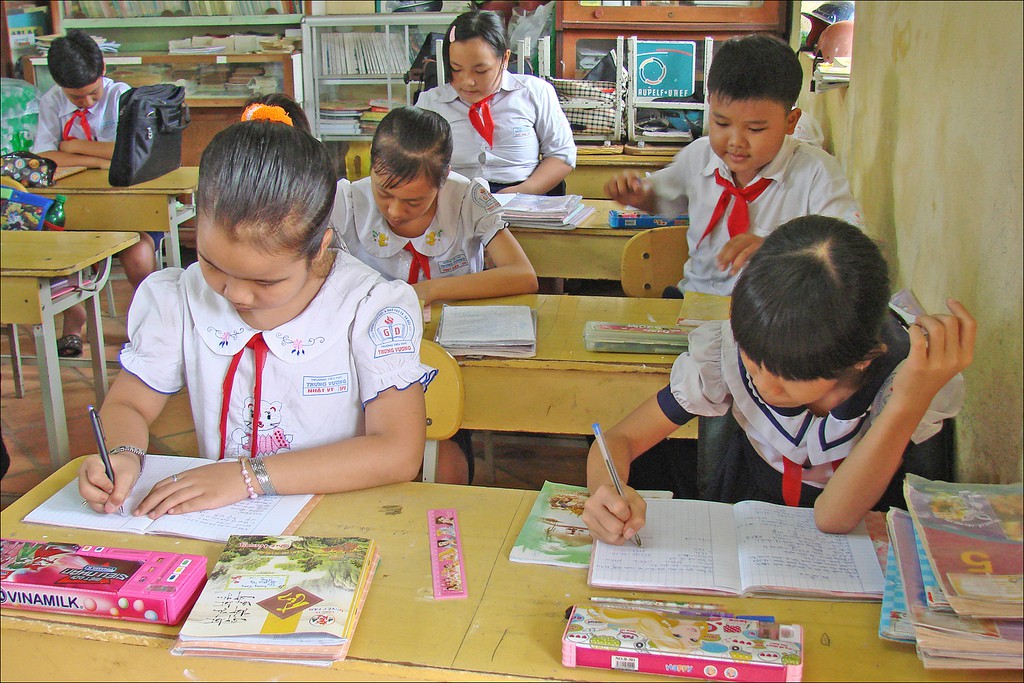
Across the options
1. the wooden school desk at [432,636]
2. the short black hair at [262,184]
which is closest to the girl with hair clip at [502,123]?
the short black hair at [262,184]

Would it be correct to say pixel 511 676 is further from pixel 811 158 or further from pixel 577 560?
pixel 811 158

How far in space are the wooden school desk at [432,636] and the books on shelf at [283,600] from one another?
17mm

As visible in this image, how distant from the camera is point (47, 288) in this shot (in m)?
2.53

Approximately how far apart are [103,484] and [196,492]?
0.39ft

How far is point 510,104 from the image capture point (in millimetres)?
3812

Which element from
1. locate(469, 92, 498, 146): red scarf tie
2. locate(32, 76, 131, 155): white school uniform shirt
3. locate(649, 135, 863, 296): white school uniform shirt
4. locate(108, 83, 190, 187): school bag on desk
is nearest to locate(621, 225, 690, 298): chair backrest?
locate(649, 135, 863, 296): white school uniform shirt

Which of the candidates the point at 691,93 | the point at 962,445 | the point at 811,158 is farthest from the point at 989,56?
the point at 691,93

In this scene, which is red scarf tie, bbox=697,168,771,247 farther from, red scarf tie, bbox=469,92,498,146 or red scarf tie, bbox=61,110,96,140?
red scarf tie, bbox=61,110,96,140

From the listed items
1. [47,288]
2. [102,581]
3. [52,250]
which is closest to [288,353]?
[102,581]

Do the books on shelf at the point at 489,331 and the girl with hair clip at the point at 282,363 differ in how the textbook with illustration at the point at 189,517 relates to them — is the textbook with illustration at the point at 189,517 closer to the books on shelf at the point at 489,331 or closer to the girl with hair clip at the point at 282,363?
the girl with hair clip at the point at 282,363

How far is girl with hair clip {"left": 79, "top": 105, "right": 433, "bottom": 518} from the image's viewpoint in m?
1.25

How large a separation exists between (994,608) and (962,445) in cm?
76

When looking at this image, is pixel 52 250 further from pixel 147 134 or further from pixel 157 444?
pixel 147 134

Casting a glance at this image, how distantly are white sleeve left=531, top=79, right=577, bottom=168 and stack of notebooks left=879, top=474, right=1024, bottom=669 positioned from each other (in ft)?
9.73
